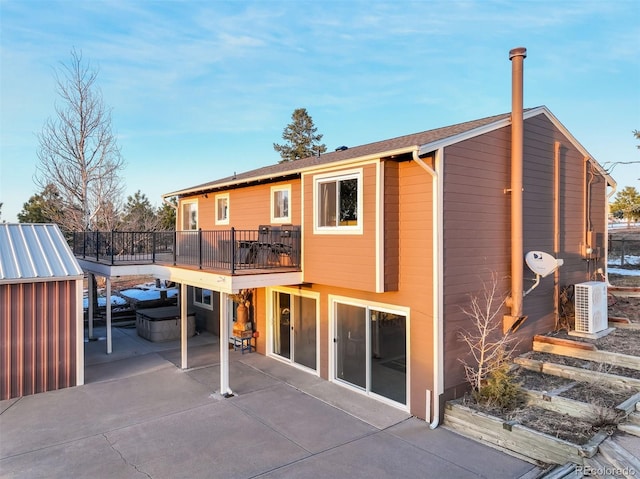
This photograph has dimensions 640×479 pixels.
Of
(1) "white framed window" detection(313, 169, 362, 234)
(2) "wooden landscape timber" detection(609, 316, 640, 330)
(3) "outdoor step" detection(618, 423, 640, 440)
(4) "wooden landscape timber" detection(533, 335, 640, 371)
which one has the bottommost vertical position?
(3) "outdoor step" detection(618, 423, 640, 440)

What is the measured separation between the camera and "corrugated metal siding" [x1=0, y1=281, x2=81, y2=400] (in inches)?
298

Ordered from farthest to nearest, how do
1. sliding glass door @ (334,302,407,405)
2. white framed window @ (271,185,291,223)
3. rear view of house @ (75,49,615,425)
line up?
white framed window @ (271,185,291,223)
sliding glass door @ (334,302,407,405)
rear view of house @ (75,49,615,425)

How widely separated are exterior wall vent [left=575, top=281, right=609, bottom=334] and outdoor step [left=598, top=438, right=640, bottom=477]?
12.5 feet

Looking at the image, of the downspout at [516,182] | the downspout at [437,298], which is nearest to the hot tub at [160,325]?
the downspout at [437,298]

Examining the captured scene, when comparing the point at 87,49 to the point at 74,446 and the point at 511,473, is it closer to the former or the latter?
the point at 74,446

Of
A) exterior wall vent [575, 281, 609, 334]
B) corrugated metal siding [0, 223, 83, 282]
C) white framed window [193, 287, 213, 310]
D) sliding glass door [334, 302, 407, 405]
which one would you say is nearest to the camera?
sliding glass door [334, 302, 407, 405]

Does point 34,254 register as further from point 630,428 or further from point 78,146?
point 630,428

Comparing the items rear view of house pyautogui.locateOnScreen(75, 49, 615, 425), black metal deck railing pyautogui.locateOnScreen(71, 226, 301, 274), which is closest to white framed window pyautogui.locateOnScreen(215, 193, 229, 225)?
black metal deck railing pyautogui.locateOnScreen(71, 226, 301, 274)

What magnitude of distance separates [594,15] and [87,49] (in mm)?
18044

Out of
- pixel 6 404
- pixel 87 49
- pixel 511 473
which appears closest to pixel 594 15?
pixel 511 473

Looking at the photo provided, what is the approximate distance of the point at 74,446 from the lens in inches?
224

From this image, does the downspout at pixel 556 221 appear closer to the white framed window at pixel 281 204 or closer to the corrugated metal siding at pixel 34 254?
the white framed window at pixel 281 204

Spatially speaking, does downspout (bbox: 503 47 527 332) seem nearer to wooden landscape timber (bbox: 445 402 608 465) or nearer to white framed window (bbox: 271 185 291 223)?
wooden landscape timber (bbox: 445 402 608 465)

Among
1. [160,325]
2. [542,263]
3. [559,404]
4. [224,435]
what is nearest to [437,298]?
[559,404]
